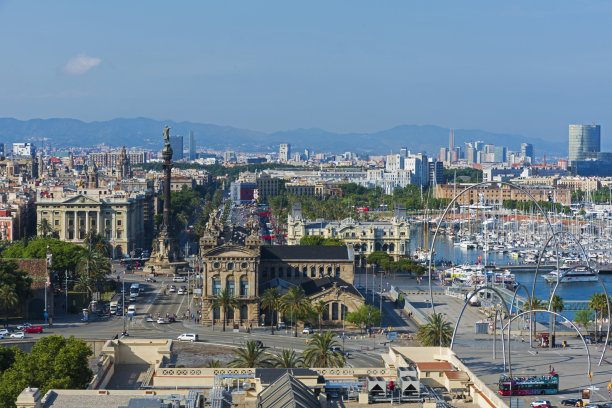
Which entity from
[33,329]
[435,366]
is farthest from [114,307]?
[435,366]

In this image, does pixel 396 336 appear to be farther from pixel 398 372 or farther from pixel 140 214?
pixel 140 214

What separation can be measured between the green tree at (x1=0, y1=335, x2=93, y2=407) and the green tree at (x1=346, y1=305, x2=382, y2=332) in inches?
1126

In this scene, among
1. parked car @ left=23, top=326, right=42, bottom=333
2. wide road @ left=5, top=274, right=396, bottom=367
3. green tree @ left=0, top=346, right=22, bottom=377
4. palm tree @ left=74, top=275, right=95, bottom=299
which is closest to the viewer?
green tree @ left=0, top=346, right=22, bottom=377

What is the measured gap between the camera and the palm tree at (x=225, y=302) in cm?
6612

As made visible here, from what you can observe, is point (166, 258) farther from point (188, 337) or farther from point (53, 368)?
point (53, 368)

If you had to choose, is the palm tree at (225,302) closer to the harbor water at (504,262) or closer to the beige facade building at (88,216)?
the harbor water at (504,262)

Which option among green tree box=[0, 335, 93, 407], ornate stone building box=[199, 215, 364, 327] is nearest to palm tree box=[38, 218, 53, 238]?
ornate stone building box=[199, 215, 364, 327]

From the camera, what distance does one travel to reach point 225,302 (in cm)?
6612

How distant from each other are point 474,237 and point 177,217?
4441 centimetres

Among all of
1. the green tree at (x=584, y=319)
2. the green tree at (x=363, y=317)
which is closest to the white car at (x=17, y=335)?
the green tree at (x=363, y=317)

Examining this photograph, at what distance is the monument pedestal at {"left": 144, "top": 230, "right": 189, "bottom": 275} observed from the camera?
9625 centimetres

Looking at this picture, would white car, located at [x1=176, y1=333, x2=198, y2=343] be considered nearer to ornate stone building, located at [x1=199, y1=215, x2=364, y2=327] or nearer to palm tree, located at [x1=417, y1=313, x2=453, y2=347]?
ornate stone building, located at [x1=199, y1=215, x2=364, y2=327]

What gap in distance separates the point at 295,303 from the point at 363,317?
4550 millimetres

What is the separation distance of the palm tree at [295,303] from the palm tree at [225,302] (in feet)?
12.3
